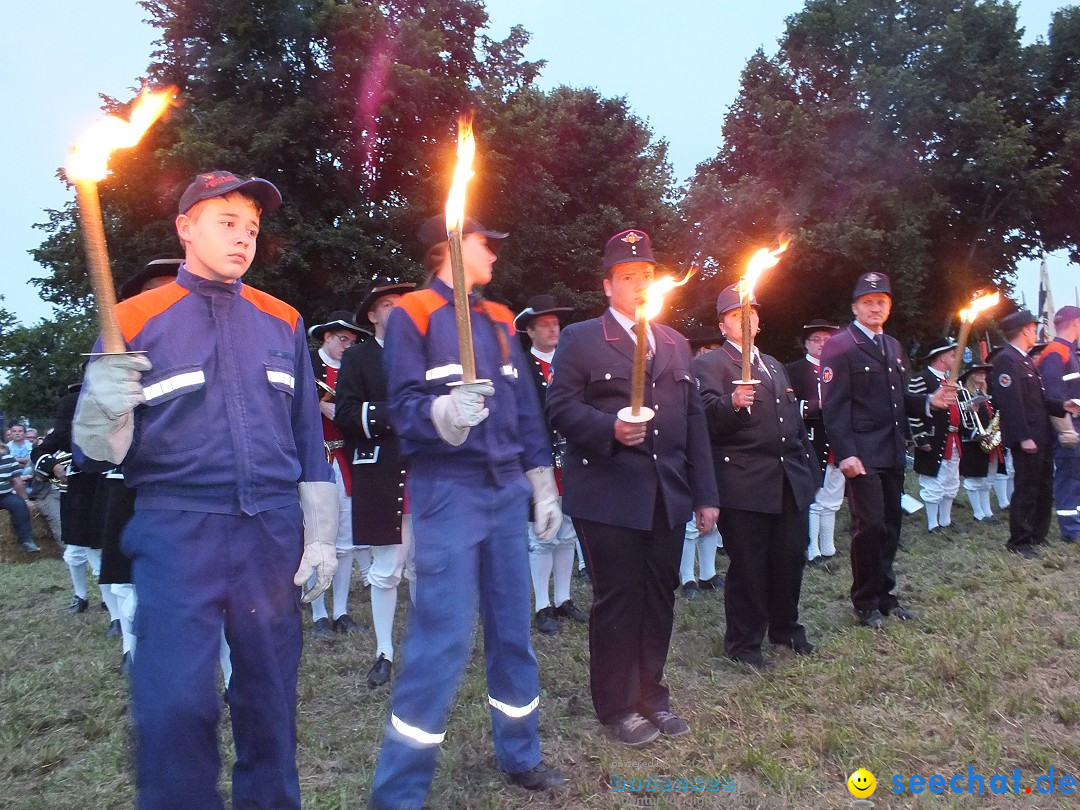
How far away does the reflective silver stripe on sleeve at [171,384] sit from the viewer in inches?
105

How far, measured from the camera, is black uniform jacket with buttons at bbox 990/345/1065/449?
324 inches

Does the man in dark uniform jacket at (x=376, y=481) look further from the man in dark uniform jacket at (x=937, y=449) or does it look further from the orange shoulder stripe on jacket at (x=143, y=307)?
the man in dark uniform jacket at (x=937, y=449)

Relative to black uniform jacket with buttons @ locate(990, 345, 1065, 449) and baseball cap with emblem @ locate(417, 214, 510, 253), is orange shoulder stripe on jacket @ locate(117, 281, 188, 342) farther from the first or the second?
black uniform jacket with buttons @ locate(990, 345, 1065, 449)

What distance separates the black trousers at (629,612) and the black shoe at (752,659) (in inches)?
41.7

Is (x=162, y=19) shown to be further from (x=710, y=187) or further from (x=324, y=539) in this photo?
(x=324, y=539)

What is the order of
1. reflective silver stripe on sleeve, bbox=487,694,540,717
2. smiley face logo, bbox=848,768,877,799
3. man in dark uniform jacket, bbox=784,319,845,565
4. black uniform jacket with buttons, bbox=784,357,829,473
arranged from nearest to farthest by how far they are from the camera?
smiley face logo, bbox=848,768,877,799
reflective silver stripe on sleeve, bbox=487,694,540,717
man in dark uniform jacket, bbox=784,319,845,565
black uniform jacket with buttons, bbox=784,357,829,473

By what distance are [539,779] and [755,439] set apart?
2.54m

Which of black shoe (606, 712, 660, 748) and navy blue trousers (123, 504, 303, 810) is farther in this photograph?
black shoe (606, 712, 660, 748)

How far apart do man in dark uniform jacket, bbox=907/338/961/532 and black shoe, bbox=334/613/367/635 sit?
6.65m

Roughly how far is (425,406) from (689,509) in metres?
1.68

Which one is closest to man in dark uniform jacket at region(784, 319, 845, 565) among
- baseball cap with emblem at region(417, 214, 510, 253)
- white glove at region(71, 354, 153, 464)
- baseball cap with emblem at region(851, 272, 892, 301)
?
baseball cap with emblem at region(851, 272, 892, 301)

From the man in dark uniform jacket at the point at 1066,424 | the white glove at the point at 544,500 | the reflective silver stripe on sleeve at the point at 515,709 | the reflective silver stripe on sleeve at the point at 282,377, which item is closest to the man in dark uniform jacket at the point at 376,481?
the white glove at the point at 544,500

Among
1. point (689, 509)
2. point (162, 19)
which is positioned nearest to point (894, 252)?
point (162, 19)

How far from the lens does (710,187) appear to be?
2459cm
